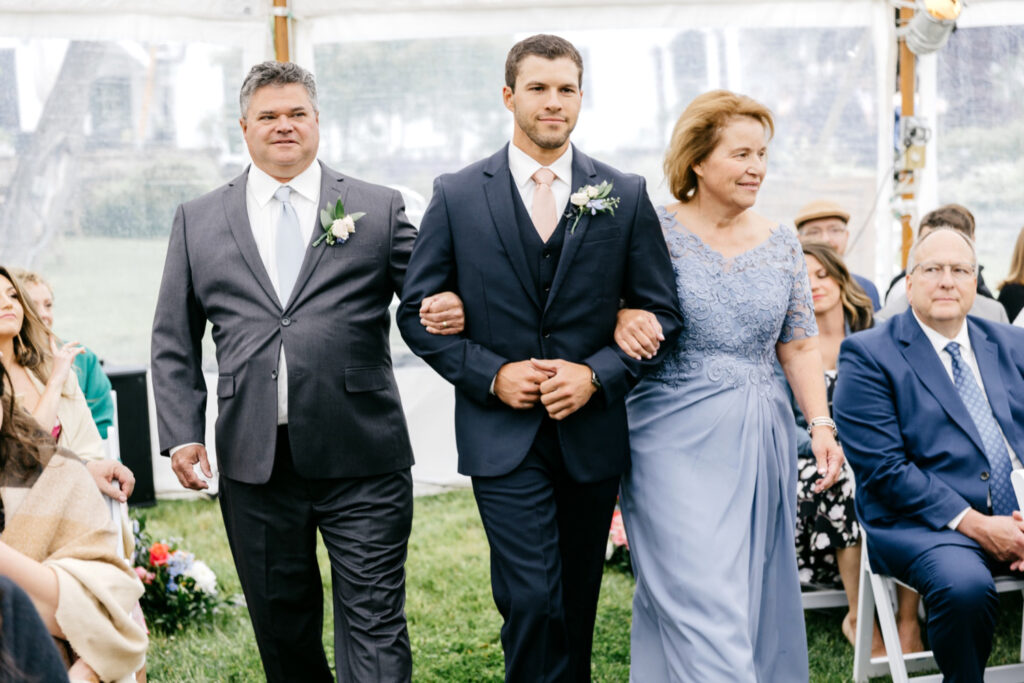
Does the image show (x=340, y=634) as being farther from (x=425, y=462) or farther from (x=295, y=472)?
(x=425, y=462)

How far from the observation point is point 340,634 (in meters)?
3.96

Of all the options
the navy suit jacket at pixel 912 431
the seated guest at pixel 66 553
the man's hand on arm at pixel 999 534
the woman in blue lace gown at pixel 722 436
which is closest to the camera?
the seated guest at pixel 66 553

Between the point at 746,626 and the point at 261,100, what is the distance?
2250mm

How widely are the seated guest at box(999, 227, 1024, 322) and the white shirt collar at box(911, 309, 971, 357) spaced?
2.23 meters

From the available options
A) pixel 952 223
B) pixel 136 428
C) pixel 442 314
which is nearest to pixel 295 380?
pixel 442 314

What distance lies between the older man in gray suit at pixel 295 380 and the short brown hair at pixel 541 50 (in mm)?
689

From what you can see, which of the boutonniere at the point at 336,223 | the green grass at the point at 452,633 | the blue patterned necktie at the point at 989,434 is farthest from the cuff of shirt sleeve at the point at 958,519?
the boutonniere at the point at 336,223

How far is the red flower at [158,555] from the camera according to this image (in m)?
5.60

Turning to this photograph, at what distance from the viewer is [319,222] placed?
3.89m


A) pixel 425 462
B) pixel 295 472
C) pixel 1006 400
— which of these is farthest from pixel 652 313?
pixel 425 462

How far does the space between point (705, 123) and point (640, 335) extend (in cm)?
80

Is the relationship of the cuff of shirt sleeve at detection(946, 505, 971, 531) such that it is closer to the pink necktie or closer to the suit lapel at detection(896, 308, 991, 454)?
the suit lapel at detection(896, 308, 991, 454)

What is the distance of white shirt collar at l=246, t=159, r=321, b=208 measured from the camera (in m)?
3.96

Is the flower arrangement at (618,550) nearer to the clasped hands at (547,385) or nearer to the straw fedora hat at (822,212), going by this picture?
the straw fedora hat at (822,212)
